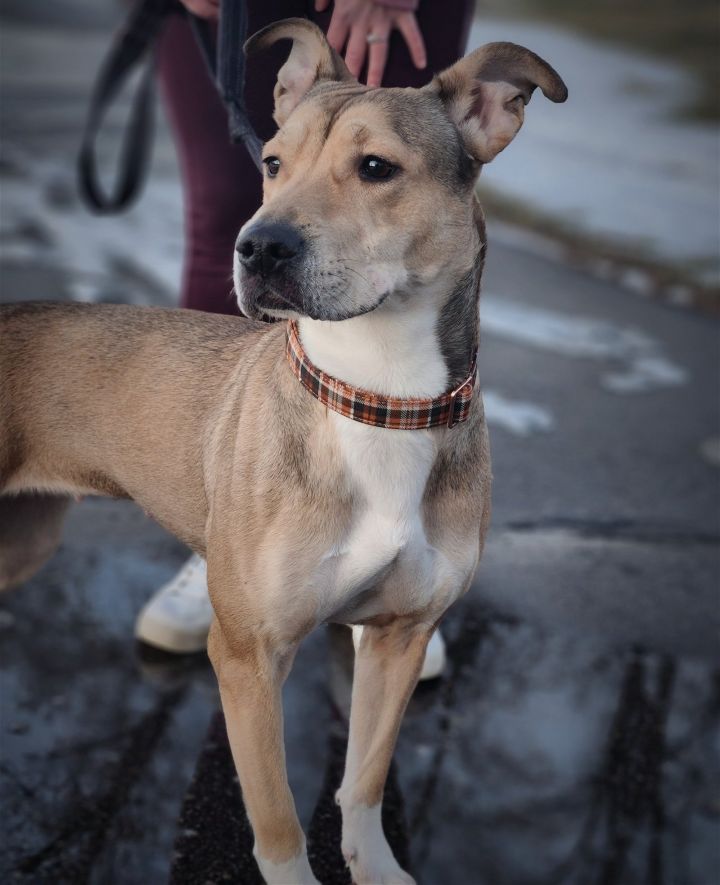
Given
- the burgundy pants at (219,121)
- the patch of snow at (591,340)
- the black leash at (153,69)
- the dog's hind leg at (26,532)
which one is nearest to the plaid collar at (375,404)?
the black leash at (153,69)

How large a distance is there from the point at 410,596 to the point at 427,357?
55cm

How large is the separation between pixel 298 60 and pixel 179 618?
170cm

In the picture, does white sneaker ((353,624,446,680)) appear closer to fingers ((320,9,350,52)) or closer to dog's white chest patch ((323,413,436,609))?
dog's white chest patch ((323,413,436,609))

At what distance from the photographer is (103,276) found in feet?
22.5

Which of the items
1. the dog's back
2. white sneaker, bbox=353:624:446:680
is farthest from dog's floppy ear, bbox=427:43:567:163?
white sneaker, bbox=353:624:446:680

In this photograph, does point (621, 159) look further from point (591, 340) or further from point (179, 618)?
point (179, 618)

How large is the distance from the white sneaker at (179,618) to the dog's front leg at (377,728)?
87 cm

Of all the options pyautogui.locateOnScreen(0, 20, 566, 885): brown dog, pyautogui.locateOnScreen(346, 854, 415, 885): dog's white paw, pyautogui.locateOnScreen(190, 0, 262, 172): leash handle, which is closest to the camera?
pyautogui.locateOnScreen(0, 20, 566, 885): brown dog

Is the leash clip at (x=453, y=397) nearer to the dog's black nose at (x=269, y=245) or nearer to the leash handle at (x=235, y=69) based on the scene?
the dog's black nose at (x=269, y=245)

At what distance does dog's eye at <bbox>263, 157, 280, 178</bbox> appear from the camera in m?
2.73

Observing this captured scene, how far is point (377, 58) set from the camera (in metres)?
3.29

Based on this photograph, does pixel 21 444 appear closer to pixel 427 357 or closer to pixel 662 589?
pixel 427 357

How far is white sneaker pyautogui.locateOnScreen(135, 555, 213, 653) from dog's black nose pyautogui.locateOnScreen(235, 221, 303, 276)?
153cm

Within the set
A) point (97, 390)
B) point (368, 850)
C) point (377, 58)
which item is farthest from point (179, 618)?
point (377, 58)
